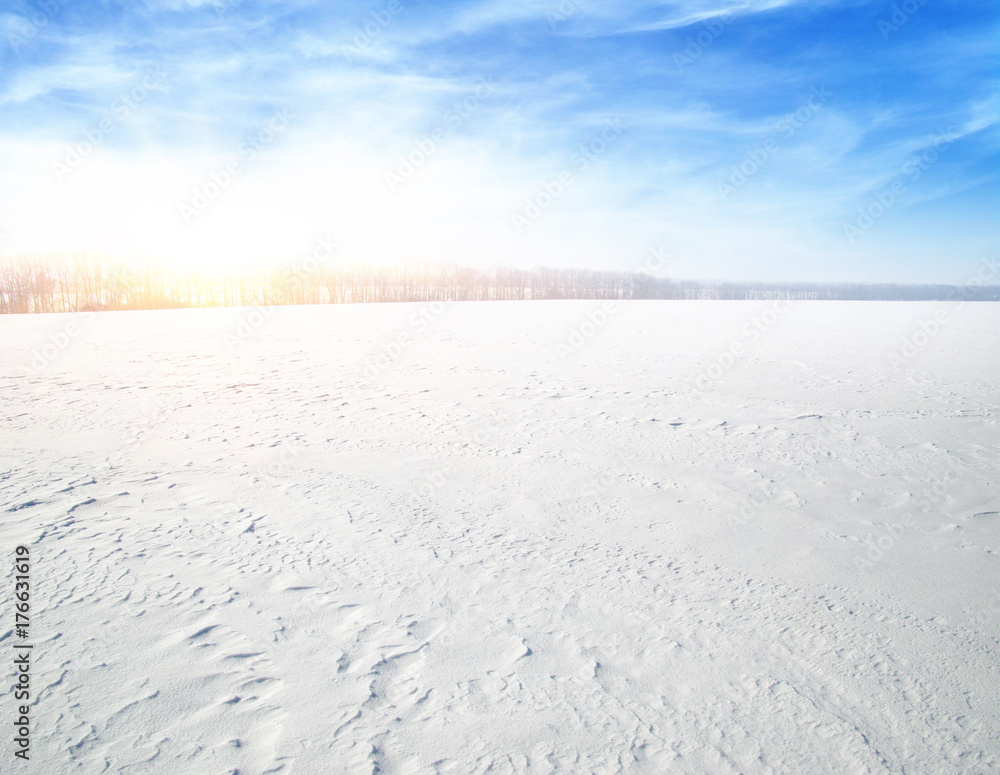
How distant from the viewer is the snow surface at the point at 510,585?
1823 millimetres

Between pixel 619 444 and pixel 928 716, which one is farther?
pixel 619 444

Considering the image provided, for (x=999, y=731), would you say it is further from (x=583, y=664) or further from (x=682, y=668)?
(x=583, y=664)

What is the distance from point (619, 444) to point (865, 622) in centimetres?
274

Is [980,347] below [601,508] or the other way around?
the other way around

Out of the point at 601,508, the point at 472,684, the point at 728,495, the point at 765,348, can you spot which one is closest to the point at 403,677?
the point at 472,684

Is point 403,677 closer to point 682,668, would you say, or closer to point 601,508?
point 682,668

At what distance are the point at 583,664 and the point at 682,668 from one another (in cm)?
41

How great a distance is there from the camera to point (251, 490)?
3945mm

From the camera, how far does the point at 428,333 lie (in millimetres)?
14672

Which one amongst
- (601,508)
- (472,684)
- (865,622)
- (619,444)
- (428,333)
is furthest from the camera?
(428,333)

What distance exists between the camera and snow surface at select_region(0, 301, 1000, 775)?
182cm

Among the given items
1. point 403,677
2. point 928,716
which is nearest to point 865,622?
point 928,716

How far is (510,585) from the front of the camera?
274cm

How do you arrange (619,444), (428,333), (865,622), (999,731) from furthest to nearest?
1. (428,333)
2. (619,444)
3. (865,622)
4. (999,731)
